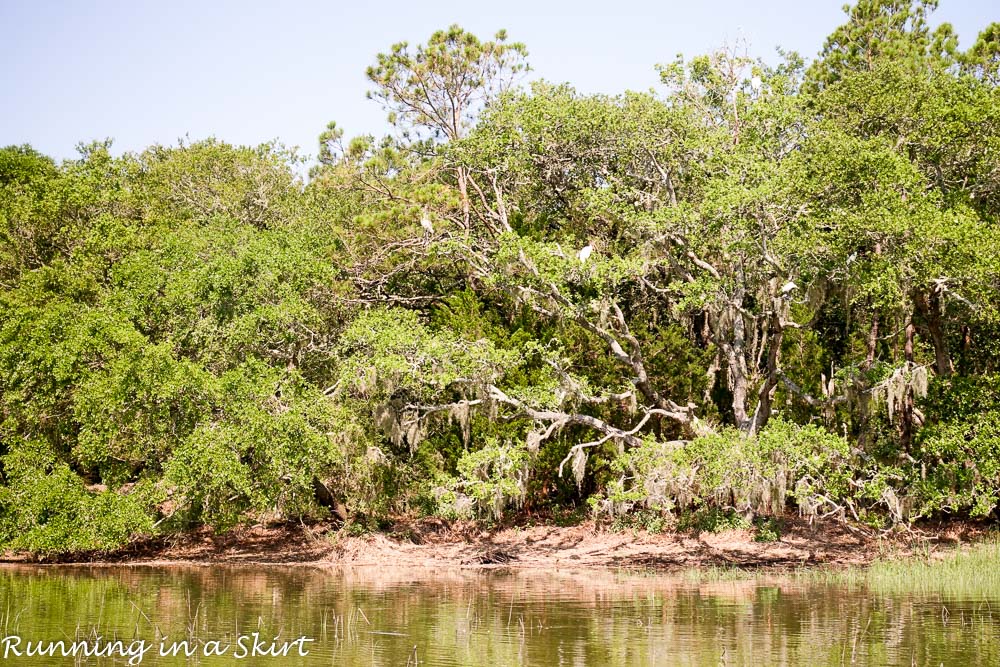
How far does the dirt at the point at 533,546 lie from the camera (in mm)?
21797

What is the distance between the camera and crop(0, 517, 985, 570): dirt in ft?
71.5

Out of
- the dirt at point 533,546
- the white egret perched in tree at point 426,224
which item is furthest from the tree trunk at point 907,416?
the white egret perched in tree at point 426,224

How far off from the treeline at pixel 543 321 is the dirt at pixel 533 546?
65cm

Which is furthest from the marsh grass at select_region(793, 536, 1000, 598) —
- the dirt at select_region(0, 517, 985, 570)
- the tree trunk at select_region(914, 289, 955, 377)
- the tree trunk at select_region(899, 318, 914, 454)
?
the tree trunk at select_region(914, 289, 955, 377)

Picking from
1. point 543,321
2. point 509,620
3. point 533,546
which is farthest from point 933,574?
point 543,321

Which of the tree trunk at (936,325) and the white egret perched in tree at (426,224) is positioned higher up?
the white egret perched in tree at (426,224)

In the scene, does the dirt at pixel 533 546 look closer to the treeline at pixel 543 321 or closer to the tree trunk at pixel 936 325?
the treeline at pixel 543 321

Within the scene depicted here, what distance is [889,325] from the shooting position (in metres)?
26.5

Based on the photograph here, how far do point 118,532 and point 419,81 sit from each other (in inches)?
530

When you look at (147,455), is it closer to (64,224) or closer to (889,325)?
(64,224)

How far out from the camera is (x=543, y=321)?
26.3 m

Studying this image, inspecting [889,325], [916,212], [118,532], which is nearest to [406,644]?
[118,532]

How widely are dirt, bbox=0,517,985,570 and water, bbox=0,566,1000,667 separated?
2.85 m

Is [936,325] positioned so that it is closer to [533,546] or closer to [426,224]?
[533,546]
